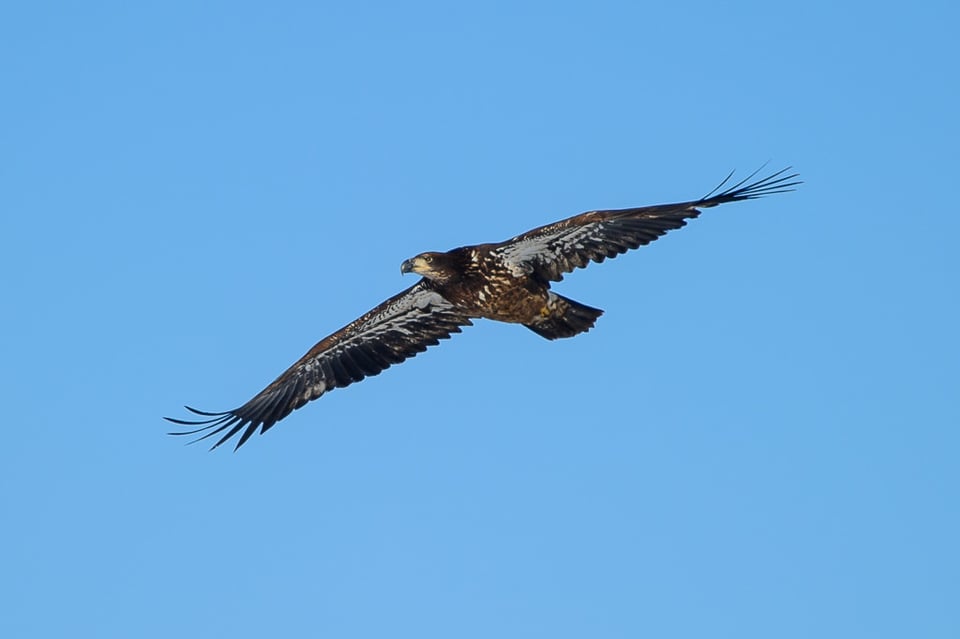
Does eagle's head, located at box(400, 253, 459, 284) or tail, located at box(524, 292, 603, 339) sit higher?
eagle's head, located at box(400, 253, 459, 284)

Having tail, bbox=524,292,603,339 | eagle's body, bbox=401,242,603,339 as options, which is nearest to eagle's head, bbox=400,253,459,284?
eagle's body, bbox=401,242,603,339

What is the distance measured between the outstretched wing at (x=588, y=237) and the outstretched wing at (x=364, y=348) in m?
1.60

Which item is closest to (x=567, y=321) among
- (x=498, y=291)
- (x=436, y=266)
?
(x=498, y=291)

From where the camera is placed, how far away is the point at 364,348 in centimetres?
1848

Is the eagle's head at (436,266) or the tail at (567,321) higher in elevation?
the eagle's head at (436,266)

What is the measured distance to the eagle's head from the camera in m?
17.0

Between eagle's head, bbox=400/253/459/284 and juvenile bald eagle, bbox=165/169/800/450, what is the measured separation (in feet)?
0.04

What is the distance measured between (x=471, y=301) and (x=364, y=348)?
6.71 feet

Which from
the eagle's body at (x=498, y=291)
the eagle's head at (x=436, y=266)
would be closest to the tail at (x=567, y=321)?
the eagle's body at (x=498, y=291)

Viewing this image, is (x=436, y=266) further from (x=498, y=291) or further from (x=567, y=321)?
(x=567, y=321)

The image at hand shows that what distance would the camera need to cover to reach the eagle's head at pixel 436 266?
17.0 m

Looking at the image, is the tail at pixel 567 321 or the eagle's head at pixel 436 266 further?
the tail at pixel 567 321

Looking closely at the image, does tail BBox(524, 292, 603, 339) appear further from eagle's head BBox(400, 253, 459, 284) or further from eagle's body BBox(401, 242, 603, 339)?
eagle's head BBox(400, 253, 459, 284)

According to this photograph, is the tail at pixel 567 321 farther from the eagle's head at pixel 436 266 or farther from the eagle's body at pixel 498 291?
the eagle's head at pixel 436 266
